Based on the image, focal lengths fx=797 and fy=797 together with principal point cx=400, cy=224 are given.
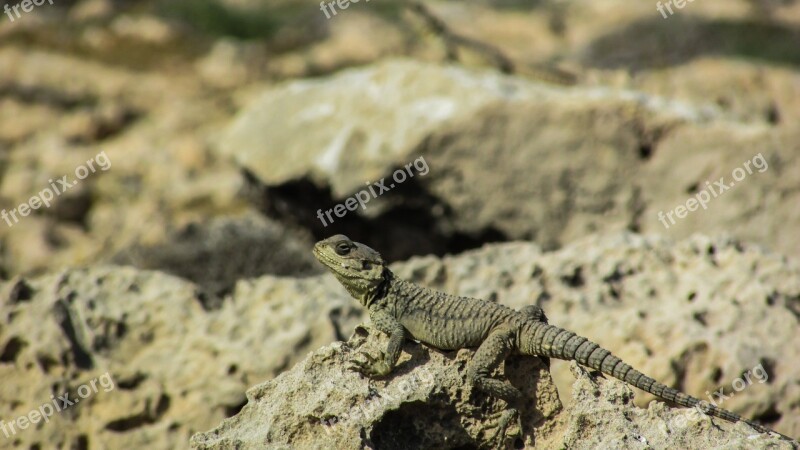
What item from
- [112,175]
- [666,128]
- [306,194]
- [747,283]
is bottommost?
[112,175]

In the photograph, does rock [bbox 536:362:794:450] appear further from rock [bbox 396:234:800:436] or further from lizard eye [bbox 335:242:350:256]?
lizard eye [bbox 335:242:350:256]

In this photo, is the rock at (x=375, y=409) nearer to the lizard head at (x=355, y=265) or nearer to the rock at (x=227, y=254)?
the lizard head at (x=355, y=265)

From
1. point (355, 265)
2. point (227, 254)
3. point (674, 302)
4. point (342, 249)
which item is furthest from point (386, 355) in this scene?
point (227, 254)

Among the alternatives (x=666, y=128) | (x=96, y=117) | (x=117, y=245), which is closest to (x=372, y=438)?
(x=666, y=128)

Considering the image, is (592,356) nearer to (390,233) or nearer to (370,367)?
(370,367)

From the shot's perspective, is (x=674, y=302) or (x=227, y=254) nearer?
(x=674, y=302)

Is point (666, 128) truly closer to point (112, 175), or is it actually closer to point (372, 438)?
point (372, 438)

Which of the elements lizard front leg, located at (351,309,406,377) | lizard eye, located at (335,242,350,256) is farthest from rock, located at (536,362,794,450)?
lizard eye, located at (335,242,350,256)

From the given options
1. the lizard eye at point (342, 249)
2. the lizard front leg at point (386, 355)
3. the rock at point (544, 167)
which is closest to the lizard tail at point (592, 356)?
the lizard front leg at point (386, 355)
